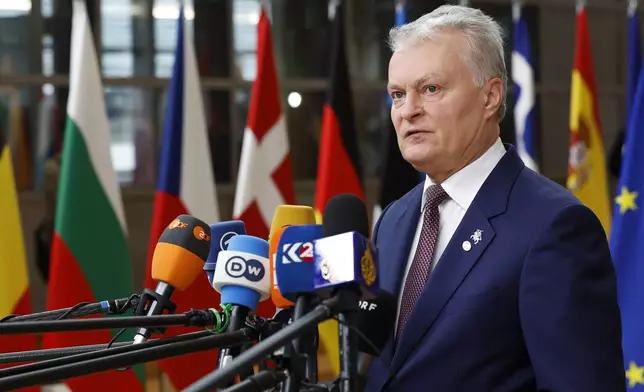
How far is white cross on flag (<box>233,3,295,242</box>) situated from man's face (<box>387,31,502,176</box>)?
2812mm

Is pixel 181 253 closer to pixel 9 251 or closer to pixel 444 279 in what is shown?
pixel 444 279

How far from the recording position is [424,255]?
1.58 metres

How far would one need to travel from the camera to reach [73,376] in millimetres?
1003

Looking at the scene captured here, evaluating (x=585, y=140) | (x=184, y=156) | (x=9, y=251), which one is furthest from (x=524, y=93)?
(x=9, y=251)

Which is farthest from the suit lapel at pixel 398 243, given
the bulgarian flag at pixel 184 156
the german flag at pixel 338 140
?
the german flag at pixel 338 140

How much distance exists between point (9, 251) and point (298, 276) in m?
3.05

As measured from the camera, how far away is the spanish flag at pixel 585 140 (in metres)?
5.07

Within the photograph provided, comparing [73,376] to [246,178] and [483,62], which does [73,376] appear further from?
[246,178]

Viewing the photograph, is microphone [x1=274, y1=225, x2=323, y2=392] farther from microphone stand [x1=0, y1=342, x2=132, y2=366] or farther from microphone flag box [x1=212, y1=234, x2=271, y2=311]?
microphone stand [x1=0, y1=342, x2=132, y2=366]

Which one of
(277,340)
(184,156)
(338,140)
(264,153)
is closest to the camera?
(277,340)

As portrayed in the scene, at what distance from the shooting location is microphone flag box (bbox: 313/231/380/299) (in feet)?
3.40

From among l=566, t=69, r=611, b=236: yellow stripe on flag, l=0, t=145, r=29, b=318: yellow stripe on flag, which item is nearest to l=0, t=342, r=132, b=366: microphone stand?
l=0, t=145, r=29, b=318: yellow stripe on flag

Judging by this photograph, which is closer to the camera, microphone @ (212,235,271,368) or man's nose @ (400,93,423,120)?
microphone @ (212,235,271,368)

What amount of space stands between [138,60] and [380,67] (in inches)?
59.5
